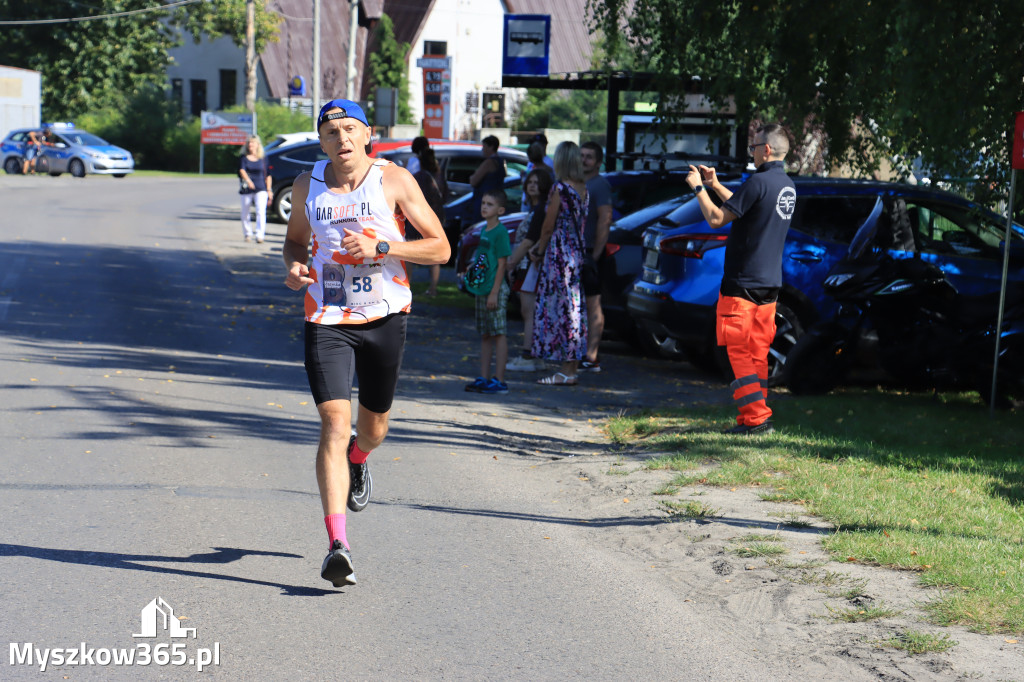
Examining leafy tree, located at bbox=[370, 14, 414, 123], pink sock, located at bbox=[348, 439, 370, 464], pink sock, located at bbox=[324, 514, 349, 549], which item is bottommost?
pink sock, located at bbox=[324, 514, 349, 549]

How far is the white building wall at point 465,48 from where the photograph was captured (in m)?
62.9

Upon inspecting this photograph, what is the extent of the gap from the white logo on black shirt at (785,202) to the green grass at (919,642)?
3.93 meters

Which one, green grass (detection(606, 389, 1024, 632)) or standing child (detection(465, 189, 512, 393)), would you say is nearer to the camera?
green grass (detection(606, 389, 1024, 632))

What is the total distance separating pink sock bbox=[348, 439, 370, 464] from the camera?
583cm

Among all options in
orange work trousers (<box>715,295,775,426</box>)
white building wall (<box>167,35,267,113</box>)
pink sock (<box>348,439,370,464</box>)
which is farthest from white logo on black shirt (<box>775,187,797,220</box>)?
white building wall (<box>167,35,267,113</box>)

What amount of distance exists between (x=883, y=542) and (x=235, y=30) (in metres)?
61.4

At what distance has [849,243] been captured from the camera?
1039cm

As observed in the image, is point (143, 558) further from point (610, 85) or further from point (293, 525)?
point (610, 85)

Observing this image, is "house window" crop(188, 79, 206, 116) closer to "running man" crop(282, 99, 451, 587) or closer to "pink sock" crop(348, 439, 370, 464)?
"pink sock" crop(348, 439, 370, 464)

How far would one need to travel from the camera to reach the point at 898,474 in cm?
717

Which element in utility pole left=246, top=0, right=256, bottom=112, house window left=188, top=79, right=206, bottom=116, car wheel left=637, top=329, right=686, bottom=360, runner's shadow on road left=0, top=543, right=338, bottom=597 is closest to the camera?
runner's shadow on road left=0, top=543, right=338, bottom=597

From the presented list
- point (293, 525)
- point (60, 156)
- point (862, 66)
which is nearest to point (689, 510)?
point (293, 525)

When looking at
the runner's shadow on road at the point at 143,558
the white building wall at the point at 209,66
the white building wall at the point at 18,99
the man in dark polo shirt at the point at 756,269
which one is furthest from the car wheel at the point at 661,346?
the white building wall at the point at 209,66

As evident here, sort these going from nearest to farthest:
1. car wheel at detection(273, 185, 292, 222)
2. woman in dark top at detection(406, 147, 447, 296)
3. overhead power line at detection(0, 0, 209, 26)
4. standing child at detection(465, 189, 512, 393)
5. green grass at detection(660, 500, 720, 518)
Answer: green grass at detection(660, 500, 720, 518) → standing child at detection(465, 189, 512, 393) → woman in dark top at detection(406, 147, 447, 296) → car wheel at detection(273, 185, 292, 222) → overhead power line at detection(0, 0, 209, 26)
